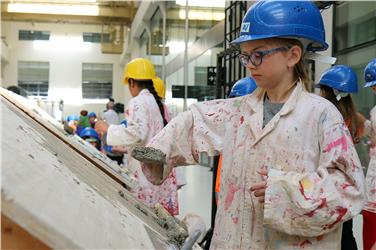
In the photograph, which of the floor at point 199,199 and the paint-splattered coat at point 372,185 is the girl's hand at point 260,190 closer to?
the paint-splattered coat at point 372,185

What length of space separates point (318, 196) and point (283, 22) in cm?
52

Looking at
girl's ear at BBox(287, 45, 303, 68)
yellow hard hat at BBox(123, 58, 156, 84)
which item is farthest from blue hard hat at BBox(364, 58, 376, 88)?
girl's ear at BBox(287, 45, 303, 68)

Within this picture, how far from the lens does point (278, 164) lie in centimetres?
135

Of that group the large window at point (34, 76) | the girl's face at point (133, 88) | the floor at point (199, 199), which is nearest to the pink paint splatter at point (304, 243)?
the girl's face at point (133, 88)

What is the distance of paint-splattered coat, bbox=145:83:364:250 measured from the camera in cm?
119

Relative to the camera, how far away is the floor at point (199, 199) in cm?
457

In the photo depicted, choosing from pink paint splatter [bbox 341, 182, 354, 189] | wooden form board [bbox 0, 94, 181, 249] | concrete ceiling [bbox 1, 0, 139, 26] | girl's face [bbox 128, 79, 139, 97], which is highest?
concrete ceiling [bbox 1, 0, 139, 26]

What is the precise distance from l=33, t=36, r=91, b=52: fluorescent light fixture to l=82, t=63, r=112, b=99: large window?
2.90 feet

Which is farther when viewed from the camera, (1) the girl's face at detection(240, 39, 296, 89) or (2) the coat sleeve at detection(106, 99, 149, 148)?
(2) the coat sleeve at detection(106, 99, 149, 148)

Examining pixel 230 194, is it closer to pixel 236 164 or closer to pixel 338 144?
pixel 236 164

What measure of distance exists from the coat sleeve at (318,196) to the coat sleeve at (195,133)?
0.30m

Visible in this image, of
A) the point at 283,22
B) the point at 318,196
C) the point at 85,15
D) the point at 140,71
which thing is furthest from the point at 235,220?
the point at 85,15

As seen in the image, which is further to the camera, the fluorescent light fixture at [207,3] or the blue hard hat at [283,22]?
the fluorescent light fixture at [207,3]

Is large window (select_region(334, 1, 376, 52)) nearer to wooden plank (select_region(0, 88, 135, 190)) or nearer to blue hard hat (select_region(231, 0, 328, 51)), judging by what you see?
wooden plank (select_region(0, 88, 135, 190))
